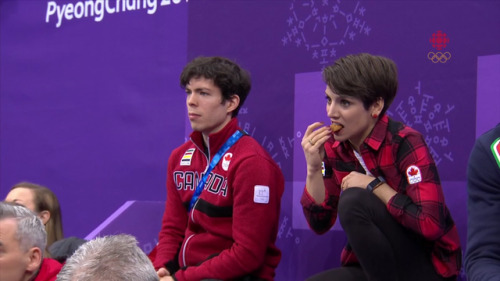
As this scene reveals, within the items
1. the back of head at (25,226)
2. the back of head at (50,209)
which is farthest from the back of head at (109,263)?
the back of head at (50,209)

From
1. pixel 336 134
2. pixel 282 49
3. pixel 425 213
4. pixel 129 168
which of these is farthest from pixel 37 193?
pixel 425 213

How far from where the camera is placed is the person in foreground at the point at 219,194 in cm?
265

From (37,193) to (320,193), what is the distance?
1.70m

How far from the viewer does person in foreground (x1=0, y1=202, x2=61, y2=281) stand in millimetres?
2291

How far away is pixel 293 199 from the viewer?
322 cm

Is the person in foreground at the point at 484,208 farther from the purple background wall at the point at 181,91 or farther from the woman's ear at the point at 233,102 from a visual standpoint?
the woman's ear at the point at 233,102

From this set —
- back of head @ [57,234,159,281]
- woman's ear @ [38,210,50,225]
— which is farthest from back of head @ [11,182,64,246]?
back of head @ [57,234,159,281]

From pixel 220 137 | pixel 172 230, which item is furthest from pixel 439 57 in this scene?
pixel 172 230

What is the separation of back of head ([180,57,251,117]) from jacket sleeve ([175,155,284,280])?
376mm

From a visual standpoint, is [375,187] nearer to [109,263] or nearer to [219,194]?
[219,194]

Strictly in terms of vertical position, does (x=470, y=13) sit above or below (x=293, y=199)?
above

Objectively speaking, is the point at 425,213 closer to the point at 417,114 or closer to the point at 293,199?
the point at 417,114

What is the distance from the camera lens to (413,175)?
7.48ft

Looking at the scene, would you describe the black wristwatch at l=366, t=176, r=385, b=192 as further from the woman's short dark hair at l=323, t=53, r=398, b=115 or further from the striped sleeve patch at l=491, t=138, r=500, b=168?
the striped sleeve patch at l=491, t=138, r=500, b=168
